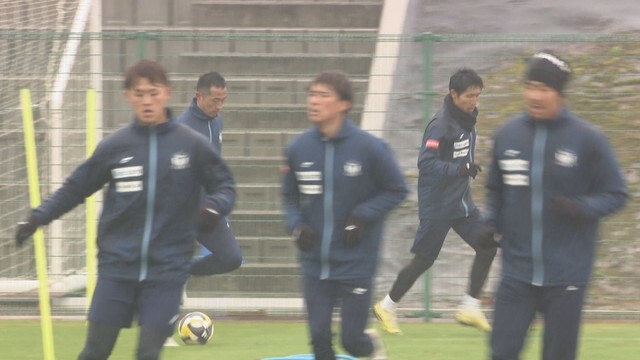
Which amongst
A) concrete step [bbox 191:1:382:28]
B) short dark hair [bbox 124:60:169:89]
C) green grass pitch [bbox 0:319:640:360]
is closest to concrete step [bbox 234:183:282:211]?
green grass pitch [bbox 0:319:640:360]

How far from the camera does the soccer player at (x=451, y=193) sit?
9.92m

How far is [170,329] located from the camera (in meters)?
6.68

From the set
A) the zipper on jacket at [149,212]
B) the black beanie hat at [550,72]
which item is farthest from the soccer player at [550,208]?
the zipper on jacket at [149,212]

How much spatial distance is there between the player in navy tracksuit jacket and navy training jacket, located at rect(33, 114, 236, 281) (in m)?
2.91

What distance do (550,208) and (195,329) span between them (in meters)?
4.36

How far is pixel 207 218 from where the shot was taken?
655cm

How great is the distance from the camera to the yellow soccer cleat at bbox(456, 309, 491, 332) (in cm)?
1053

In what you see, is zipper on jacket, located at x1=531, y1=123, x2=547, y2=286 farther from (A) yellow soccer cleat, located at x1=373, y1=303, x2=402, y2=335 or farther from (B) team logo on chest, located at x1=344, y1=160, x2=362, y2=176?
(A) yellow soccer cleat, located at x1=373, y1=303, x2=402, y2=335

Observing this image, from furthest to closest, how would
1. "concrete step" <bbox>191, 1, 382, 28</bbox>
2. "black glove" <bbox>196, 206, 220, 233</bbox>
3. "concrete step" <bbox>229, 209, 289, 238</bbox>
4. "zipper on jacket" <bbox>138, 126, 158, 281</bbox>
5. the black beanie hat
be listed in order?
1. "concrete step" <bbox>191, 1, 382, 28</bbox>
2. "concrete step" <bbox>229, 209, 289, 238</bbox>
3. "zipper on jacket" <bbox>138, 126, 158, 281</bbox>
4. "black glove" <bbox>196, 206, 220, 233</bbox>
5. the black beanie hat

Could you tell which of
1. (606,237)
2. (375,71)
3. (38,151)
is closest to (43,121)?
(38,151)

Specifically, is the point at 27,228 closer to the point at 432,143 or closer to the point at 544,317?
the point at 544,317

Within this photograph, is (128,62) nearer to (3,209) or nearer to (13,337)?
(3,209)

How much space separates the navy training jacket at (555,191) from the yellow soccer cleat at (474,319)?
4137 millimetres

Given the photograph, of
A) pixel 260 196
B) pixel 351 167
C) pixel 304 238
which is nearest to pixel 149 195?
pixel 304 238
